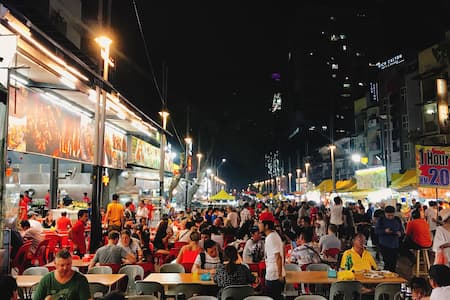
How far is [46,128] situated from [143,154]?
1492 cm

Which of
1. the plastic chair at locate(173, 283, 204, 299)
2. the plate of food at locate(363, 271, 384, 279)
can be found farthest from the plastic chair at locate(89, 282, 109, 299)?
the plate of food at locate(363, 271, 384, 279)

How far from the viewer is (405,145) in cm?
4397

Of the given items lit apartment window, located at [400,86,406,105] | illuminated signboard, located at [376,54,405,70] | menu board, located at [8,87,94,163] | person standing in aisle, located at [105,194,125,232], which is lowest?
person standing in aisle, located at [105,194,125,232]

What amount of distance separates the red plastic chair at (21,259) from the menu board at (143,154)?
542 inches

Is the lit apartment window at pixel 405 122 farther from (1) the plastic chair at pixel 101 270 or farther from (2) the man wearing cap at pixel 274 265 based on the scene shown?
(1) the plastic chair at pixel 101 270

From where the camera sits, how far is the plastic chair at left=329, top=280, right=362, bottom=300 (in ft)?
24.4

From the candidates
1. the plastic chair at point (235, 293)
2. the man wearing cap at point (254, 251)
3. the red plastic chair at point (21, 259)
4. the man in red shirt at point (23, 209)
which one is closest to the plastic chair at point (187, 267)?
the man wearing cap at point (254, 251)

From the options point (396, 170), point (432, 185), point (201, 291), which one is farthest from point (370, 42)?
point (201, 291)

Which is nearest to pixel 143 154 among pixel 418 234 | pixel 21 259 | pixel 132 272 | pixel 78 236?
pixel 78 236

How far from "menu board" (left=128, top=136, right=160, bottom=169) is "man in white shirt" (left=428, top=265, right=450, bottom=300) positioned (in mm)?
21369

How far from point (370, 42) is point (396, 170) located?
2694 inches

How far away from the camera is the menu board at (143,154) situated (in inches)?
1047

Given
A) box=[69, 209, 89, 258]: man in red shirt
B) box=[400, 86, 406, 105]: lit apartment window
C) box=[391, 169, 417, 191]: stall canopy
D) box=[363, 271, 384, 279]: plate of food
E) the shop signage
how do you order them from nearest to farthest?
box=[363, 271, 384, 279]: plate of food
the shop signage
box=[69, 209, 89, 258]: man in red shirt
box=[391, 169, 417, 191]: stall canopy
box=[400, 86, 406, 105]: lit apartment window

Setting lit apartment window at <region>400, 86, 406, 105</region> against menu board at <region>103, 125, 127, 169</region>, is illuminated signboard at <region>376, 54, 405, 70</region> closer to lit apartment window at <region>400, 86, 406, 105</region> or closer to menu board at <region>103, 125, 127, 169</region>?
lit apartment window at <region>400, 86, 406, 105</region>
